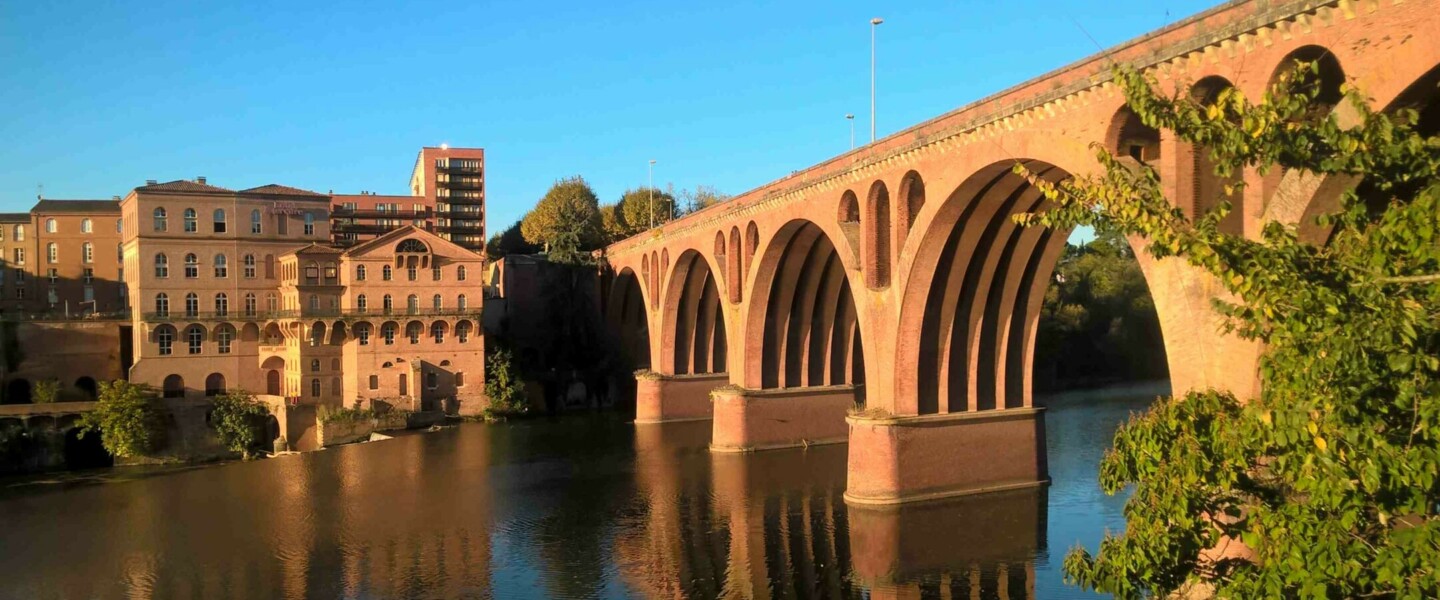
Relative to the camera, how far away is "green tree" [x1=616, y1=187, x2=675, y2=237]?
86.8m

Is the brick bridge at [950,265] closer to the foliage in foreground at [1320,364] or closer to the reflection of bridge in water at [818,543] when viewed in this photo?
the reflection of bridge in water at [818,543]

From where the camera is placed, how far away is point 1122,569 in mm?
11414

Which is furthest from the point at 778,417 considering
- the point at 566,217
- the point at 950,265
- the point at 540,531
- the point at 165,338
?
the point at 566,217

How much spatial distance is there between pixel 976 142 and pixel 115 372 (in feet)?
156

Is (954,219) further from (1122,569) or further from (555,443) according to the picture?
(555,443)

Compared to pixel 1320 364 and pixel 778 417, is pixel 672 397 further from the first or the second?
pixel 1320 364

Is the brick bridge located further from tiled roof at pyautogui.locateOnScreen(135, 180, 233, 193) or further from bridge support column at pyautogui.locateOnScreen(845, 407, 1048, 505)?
tiled roof at pyautogui.locateOnScreen(135, 180, 233, 193)

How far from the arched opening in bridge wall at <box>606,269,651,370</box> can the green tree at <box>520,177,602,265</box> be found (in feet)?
17.3

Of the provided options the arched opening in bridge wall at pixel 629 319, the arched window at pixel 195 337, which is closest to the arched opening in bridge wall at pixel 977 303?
the arched opening in bridge wall at pixel 629 319

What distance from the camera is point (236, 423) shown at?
49969mm

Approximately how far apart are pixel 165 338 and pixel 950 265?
40585 millimetres

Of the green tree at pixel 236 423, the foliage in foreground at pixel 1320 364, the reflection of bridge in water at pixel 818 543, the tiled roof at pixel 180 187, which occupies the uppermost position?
the tiled roof at pixel 180 187

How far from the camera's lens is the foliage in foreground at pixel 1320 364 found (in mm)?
9039

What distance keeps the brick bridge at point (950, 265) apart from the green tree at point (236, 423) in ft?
60.4
